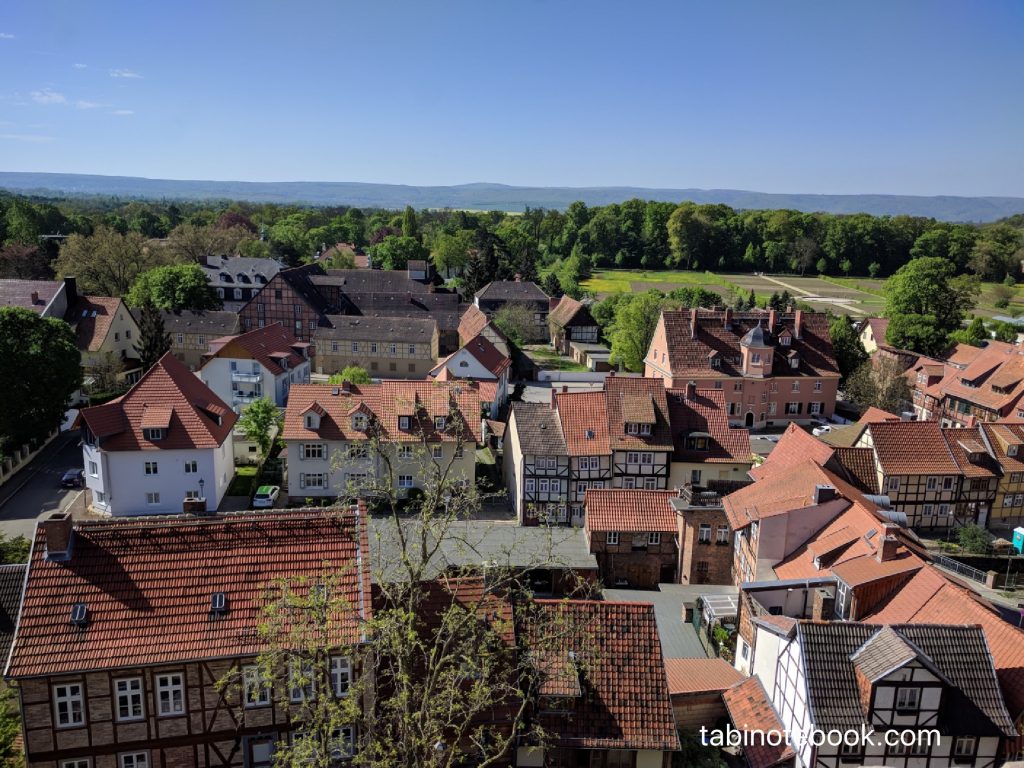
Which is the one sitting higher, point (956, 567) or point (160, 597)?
point (160, 597)

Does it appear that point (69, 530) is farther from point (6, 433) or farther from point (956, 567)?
point (956, 567)

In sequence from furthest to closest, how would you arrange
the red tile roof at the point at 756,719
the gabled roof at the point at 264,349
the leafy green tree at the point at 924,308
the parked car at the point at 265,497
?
the leafy green tree at the point at 924,308 → the gabled roof at the point at 264,349 → the parked car at the point at 265,497 → the red tile roof at the point at 756,719

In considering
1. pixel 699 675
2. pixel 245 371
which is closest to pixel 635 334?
pixel 245 371

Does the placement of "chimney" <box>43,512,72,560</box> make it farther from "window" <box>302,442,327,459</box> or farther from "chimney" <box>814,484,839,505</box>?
"chimney" <box>814,484,839,505</box>

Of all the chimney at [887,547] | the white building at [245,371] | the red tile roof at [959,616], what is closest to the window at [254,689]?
the red tile roof at [959,616]

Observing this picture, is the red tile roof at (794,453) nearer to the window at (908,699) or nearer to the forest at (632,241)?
the window at (908,699)

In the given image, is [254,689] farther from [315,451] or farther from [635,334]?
[635,334]

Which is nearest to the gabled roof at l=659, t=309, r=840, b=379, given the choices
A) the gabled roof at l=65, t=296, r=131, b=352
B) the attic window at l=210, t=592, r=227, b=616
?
the attic window at l=210, t=592, r=227, b=616

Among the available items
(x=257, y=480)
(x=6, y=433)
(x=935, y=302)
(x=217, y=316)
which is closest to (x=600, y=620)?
(x=257, y=480)

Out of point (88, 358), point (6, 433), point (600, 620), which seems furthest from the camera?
point (88, 358)
